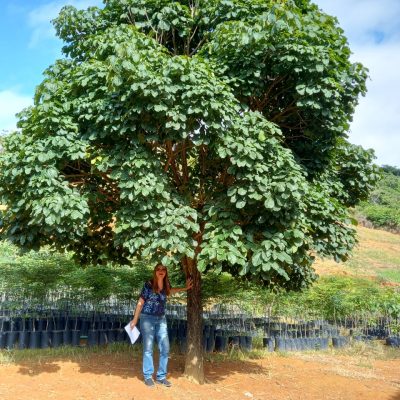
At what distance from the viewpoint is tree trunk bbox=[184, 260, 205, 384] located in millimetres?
6020

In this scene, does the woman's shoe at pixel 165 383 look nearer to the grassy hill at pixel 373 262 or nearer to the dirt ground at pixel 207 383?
the dirt ground at pixel 207 383

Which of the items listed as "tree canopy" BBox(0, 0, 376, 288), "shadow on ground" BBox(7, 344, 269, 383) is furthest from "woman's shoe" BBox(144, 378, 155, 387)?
"tree canopy" BBox(0, 0, 376, 288)

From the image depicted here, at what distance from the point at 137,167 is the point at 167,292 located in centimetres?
188

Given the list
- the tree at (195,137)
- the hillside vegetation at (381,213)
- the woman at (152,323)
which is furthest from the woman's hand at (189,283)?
the hillside vegetation at (381,213)

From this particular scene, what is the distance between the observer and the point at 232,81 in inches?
205

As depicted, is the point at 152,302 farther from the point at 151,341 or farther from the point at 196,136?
the point at 196,136

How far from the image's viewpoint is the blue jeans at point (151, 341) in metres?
5.35

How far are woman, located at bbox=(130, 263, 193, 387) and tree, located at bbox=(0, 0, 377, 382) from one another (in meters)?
0.60

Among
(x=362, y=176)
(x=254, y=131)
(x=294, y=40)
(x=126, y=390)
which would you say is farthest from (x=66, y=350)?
(x=294, y=40)

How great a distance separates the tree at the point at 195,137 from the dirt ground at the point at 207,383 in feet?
1.94

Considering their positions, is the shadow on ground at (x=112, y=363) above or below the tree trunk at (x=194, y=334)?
below

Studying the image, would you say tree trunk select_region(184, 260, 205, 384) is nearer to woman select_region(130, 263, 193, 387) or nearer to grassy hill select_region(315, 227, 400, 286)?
woman select_region(130, 263, 193, 387)

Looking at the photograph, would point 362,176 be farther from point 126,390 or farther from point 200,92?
point 126,390

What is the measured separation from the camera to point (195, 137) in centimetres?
489
